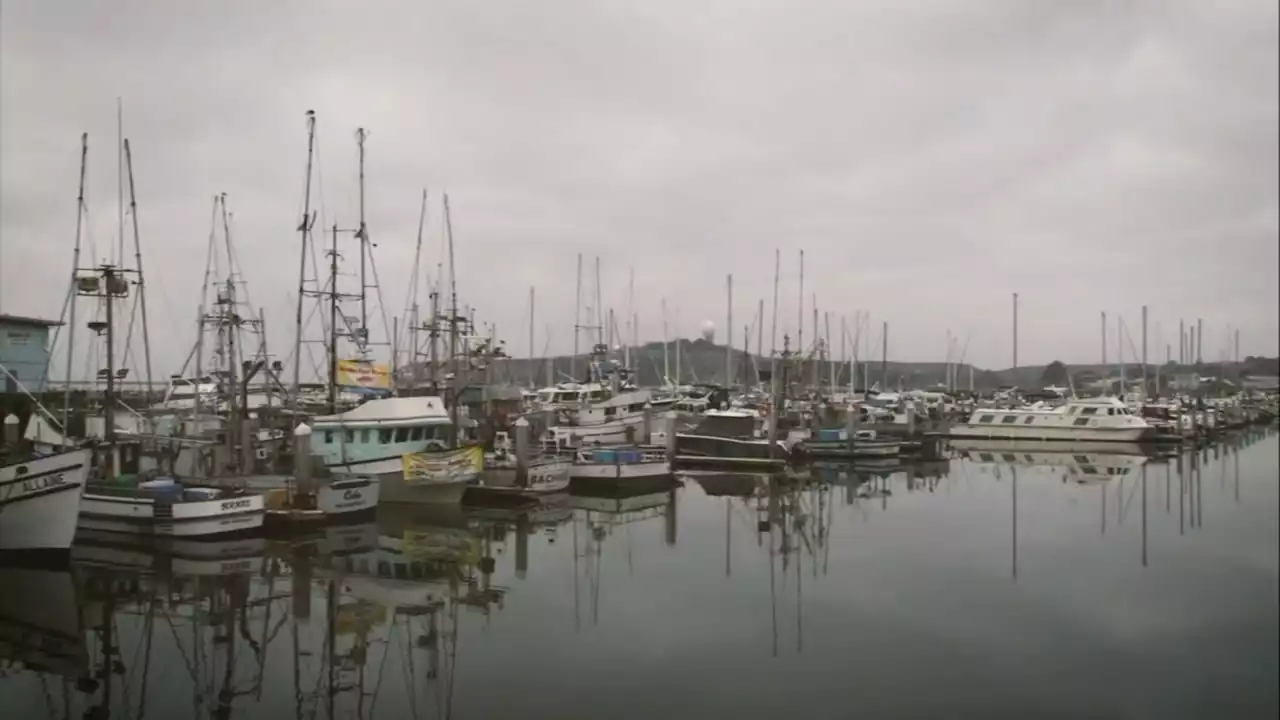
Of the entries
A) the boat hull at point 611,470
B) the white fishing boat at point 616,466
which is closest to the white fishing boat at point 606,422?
the white fishing boat at point 616,466

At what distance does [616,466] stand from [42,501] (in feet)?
51.6

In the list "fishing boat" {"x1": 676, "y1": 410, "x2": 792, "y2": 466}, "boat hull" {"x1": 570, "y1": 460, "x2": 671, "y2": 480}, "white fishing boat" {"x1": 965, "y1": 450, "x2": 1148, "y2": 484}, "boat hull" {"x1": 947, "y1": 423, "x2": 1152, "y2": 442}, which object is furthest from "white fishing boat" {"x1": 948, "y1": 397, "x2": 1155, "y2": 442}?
"boat hull" {"x1": 570, "y1": 460, "x2": 671, "y2": 480}

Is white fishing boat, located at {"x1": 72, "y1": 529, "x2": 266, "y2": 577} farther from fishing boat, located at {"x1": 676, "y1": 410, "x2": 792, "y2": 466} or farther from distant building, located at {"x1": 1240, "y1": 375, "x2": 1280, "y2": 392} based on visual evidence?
distant building, located at {"x1": 1240, "y1": 375, "x2": 1280, "y2": 392}

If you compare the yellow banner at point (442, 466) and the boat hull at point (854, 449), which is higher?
the yellow banner at point (442, 466)

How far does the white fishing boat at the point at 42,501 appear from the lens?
1597cm

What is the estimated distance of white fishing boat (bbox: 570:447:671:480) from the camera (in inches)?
1123

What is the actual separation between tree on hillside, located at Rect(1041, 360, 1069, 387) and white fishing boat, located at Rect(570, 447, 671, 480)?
256ft

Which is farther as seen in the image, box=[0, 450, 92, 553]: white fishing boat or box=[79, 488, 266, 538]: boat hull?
box=[79, 488, 266, 538]: boat hull

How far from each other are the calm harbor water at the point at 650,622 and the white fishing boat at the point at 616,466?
572cm

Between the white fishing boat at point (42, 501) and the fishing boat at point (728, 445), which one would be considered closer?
the white fishing boat at point (42, 501)

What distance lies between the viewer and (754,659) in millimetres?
11367

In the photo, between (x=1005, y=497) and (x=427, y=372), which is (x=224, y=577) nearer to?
(x=1005, y=497)

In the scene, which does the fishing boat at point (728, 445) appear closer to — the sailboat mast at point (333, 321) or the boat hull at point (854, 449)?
the boat hull at point (854, 449)

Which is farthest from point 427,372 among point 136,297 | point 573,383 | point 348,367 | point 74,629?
point 74,629
